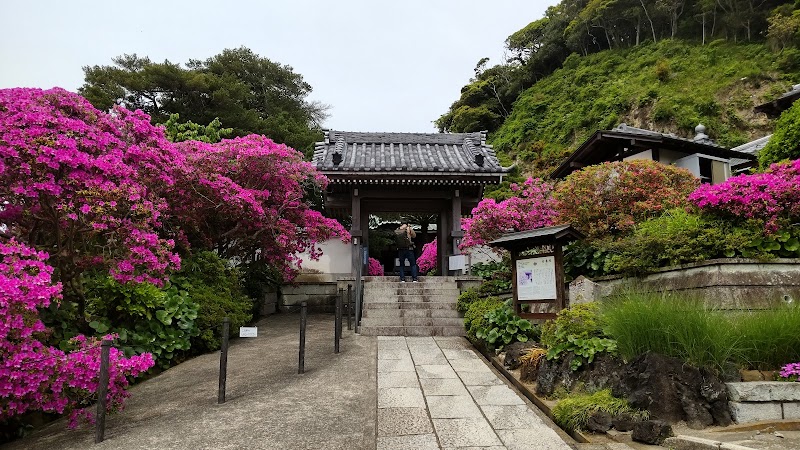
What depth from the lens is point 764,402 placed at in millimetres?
3775

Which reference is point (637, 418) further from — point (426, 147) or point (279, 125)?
point (279, 125)

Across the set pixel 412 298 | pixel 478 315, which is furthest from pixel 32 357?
pixel 412 298

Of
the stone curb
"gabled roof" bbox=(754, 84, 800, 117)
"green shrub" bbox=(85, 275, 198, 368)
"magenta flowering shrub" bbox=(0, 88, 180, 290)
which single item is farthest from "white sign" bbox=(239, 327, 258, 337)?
"gabled roof" bbox=(754, 84, 800, 117)

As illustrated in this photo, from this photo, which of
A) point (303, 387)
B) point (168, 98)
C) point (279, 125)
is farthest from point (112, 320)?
point (168, 98)

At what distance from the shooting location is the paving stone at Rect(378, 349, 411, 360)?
682 centimetres

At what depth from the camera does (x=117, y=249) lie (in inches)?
198

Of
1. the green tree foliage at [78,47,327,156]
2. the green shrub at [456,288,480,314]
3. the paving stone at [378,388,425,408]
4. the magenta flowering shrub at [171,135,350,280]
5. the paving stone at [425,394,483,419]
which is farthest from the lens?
the green tree foliage at [78,47,327,156]

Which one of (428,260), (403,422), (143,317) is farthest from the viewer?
(428,260)

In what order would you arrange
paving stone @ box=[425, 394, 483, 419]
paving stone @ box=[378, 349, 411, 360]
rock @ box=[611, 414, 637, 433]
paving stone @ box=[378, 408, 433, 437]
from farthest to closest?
paving stone @ box=[378, 349, 411, 360] < paving stone @ box=[425, 394, 483, 419] < paving stone @ box=[378, 408, 433, 437] < rock @ box=[611, 414, 637, 433]

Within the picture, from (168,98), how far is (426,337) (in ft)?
67.8

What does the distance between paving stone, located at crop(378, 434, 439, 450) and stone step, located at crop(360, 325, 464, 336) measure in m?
4.82

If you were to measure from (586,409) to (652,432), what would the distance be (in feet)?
1.84

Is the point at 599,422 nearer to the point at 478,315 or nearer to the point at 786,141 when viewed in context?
the point at 478,315

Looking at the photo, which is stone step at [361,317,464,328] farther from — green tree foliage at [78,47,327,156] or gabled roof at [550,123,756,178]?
green tree foliage at [78,47,327,156]
